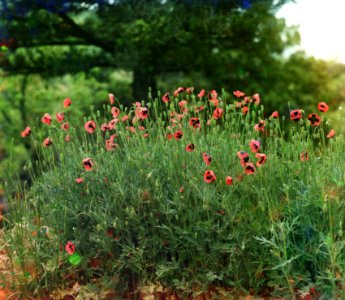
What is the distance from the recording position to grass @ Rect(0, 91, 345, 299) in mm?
3518

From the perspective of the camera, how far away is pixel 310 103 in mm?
8266

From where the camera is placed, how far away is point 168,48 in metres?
8.14

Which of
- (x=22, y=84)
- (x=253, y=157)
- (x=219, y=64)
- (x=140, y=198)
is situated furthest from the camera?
(x=22, y=84)

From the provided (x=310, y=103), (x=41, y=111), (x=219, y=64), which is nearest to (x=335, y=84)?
(x=310, y=103)

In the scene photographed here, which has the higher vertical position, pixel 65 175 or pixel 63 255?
pixel 65 175

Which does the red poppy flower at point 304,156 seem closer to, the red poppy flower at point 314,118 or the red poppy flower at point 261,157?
the red poppy flower at point 314,118

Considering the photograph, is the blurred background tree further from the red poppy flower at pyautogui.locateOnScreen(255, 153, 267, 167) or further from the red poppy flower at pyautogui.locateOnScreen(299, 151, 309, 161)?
the red poppy flower at pyautogui.locateOnScreen(255, 153, 267, 167)

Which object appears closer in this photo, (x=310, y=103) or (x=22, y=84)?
(x=310, y=103)

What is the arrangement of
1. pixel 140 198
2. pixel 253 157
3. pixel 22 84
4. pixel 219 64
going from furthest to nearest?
1. pixel 22 84
2. pixel 219 64
3. pixel 253 157
4. pixel 140 198

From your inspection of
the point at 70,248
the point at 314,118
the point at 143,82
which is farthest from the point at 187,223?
the point at 143,82

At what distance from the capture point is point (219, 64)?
8.02 m

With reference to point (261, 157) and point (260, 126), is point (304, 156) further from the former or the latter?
point (261, 157)

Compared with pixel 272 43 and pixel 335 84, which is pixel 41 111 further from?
pixel 335 84

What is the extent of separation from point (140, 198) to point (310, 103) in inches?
198
